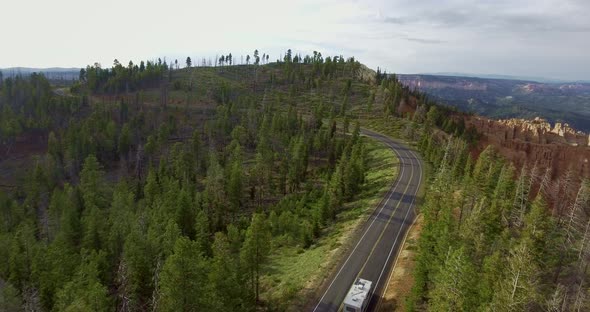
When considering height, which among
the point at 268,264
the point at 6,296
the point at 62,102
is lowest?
the point at 268,264

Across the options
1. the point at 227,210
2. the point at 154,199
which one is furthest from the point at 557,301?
the point at 154,199

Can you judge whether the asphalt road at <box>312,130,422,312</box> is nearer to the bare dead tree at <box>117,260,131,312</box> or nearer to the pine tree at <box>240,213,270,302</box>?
the pine tree at <box>240,213,270,302</box>

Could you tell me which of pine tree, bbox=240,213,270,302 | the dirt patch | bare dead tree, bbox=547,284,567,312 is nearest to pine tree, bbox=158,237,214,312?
pine tree, bbox=240,213,270,302

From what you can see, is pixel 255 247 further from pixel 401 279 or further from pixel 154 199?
pixel 154 199

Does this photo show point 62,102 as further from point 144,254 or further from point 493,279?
point 493,279

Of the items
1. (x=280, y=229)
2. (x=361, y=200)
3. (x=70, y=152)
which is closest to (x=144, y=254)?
(x=280, y=229)

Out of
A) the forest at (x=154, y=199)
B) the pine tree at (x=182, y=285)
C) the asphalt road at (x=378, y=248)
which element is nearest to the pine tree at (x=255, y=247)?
the forest at (x=154, y=199)

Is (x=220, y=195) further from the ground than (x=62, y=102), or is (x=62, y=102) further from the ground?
(x=62, y=102)
